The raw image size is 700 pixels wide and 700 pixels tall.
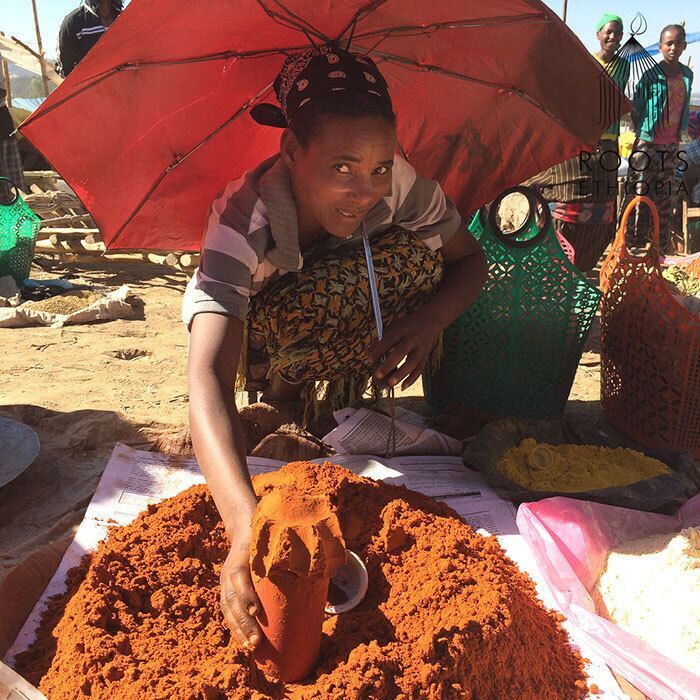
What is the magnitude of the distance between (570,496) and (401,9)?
1412mm

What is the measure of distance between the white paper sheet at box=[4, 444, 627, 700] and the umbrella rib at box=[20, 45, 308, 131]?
99 centimetres

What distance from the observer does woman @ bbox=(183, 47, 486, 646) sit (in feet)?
4.93

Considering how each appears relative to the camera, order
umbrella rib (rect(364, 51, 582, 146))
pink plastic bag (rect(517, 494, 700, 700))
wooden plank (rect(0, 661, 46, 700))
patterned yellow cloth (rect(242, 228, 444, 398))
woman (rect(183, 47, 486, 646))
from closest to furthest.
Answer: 1. wooden plank (rect(0, 661, 46, 700))
2. pink plastic bag (rect(517, 494, 700, 700))
3. woman (rect(183, 47, 486, 646))
4. patterned yellow cloth (rect(242, 228, 444, 398))
5. umbrella rib (rect(364, 51, 582, 146))

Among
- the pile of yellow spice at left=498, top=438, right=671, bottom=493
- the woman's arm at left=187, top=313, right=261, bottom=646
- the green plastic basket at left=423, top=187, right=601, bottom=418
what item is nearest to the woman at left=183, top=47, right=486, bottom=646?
the woman's arm at left=187, top=313, right=261, bottom=646

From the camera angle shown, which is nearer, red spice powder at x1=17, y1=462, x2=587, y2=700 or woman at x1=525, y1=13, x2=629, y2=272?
red spice powder at x1=17, y1=462, x2=587, y2=700

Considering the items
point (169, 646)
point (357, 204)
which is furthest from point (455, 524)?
point (357, 204)

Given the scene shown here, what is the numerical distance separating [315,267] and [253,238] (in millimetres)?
262

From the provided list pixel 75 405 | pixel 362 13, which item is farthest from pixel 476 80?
pixel 75 405

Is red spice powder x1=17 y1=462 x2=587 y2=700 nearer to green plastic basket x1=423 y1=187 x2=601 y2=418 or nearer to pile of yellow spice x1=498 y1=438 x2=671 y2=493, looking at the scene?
pile of yellow spice x1=498 y1=438 x2=671 y2=493

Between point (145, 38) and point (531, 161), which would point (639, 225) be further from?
point (145, 38)

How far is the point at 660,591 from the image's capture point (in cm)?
157

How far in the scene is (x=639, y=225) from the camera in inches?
248

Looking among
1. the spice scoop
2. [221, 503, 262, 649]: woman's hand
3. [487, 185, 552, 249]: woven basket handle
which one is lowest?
the spice scoop

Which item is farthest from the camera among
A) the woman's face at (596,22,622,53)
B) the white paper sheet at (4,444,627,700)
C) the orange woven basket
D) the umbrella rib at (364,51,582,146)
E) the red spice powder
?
the woman's face at (596,22,622,53)
